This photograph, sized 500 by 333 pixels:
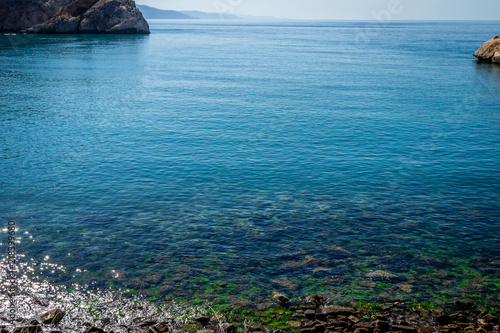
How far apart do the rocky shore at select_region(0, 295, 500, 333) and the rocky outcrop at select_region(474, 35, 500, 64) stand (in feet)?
326

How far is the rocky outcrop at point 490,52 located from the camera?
101 metres

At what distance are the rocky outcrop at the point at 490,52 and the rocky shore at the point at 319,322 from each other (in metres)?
99.4

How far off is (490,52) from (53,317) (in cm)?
11053

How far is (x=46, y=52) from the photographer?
124m

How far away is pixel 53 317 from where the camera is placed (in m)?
16.9

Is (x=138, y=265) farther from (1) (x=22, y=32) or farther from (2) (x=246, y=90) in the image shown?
(1) (x=22, y=32)

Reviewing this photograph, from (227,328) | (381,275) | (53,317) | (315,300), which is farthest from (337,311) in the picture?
(53,317)

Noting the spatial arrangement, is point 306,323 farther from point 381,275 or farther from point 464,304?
point 464,304

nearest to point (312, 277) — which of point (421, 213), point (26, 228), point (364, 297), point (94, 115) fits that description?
point (364, 297)

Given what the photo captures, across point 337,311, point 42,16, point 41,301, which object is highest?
point 42,16

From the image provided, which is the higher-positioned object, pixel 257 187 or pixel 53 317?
pixel 257 187

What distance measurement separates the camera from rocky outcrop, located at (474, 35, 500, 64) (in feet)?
330

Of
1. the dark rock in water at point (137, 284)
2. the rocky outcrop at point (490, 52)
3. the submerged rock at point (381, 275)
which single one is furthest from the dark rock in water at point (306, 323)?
the rocky outcrop at point (490, 52)

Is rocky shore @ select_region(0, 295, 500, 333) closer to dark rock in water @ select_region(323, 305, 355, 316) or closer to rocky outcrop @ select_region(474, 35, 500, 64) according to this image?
dark rock in water @ select_region(323, 305, 355, 316)
